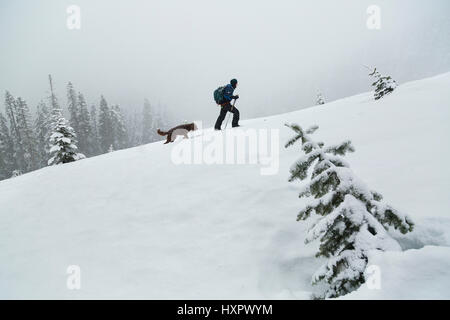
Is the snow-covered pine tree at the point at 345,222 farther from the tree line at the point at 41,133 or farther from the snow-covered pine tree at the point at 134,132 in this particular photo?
the snow-covered pine tree at the point at 134,132

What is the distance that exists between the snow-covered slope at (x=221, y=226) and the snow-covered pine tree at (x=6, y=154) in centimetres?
4294

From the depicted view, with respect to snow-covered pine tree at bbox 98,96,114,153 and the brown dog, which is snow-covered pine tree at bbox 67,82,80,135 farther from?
the brown dog

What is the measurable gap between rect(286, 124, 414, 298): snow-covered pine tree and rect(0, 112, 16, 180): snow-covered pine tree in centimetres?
5139

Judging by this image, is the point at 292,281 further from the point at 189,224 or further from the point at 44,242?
the point at 44,242

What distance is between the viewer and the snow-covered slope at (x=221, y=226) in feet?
11.9

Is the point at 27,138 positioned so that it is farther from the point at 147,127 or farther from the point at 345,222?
the point at 345,222

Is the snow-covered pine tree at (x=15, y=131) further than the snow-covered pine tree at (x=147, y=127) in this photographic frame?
No

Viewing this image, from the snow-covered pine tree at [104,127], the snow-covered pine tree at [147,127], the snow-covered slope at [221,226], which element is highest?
the snow-covered pine tree at [147,127]

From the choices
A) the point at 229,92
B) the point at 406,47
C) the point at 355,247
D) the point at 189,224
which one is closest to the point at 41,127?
the point at 229,92

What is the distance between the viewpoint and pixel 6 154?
43.8 m

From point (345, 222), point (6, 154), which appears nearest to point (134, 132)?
point (6, 154)

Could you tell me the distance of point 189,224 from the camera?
544 centimetres

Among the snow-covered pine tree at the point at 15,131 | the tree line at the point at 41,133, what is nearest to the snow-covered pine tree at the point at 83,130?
the tree line at the point at 41,133
